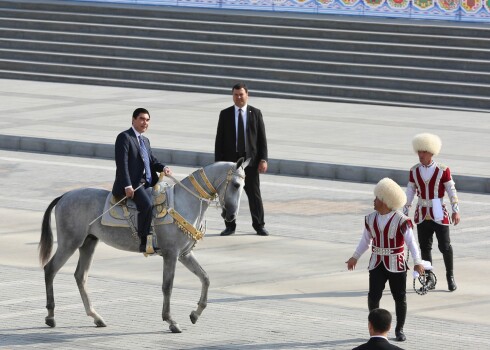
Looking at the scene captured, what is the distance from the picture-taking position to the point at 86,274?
13.8 meters

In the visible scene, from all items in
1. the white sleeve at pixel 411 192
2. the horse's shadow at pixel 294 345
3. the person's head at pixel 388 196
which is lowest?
the horse's shadow at pixel 294 345

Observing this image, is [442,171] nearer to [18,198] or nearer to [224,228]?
[224,228]

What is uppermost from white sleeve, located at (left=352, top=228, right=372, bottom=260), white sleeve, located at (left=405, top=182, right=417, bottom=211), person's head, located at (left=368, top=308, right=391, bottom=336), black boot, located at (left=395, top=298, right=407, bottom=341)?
person's head, located at (left=368, top=308, right=391, bottom=336)

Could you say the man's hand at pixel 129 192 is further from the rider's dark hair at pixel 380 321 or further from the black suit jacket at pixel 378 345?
the black suit jacket at pixel 378 345

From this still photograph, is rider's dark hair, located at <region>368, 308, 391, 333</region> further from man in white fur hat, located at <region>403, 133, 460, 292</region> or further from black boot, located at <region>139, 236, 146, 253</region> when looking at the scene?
man in white fur hat, located at <region>403, 133, 460, 292</region>

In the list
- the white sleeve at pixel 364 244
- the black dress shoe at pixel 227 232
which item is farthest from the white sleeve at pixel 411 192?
the black dress shoe at pixel 227 232

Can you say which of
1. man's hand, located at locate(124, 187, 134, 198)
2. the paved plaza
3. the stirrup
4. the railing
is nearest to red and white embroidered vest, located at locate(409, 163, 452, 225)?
the paved plaza

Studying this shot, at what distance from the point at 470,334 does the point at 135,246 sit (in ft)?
10.4

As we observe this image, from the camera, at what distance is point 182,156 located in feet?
80.0

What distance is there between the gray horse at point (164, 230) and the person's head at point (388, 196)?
1.36m

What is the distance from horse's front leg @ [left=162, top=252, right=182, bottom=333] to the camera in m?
13.3

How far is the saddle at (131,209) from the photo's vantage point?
1356 centimetres

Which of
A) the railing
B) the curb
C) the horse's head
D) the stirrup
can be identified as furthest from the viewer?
the railing

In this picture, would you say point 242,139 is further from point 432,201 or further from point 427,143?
point 427,143
